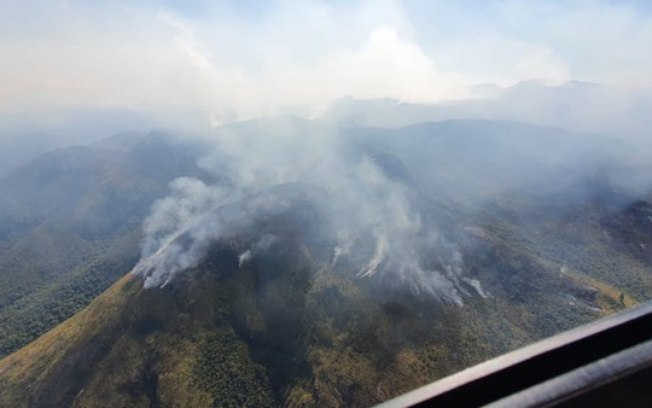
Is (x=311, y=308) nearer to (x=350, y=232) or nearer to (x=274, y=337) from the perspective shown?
(x=274, y=337)

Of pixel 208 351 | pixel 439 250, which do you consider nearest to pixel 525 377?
pixel 208 351

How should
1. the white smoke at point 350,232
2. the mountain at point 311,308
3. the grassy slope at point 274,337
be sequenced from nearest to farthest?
the grassy slope at point 274,337 → the mountain at point 311,308 → the white smoke at point 350,232

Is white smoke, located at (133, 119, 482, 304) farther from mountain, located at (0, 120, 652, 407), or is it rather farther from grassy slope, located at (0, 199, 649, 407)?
grassy slope, located at (0, 199, 649, 407)

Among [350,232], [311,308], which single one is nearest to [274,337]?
[311,308]

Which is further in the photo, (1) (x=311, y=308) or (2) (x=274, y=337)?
(1) (x=311, y=308)

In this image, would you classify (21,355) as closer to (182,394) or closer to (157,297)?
(157,297)

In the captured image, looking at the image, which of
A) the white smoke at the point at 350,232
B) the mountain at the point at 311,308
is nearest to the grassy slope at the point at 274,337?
the mountain at the point at 311,308

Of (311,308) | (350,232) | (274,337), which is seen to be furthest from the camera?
(350,232)

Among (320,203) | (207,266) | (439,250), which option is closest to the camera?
(207,266)

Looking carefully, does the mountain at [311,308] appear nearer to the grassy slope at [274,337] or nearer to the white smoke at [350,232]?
the grassy slope at [274,337]
